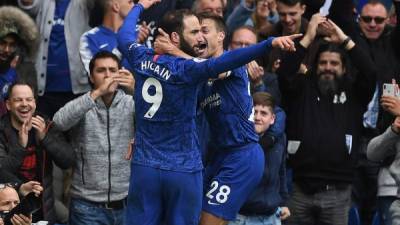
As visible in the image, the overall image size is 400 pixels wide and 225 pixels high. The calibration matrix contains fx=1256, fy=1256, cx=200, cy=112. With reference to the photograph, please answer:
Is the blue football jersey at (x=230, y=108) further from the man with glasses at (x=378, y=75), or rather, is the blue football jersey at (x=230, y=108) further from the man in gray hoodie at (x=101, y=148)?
the man with glasses at (x=378, y=75)

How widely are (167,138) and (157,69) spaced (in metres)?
0.58

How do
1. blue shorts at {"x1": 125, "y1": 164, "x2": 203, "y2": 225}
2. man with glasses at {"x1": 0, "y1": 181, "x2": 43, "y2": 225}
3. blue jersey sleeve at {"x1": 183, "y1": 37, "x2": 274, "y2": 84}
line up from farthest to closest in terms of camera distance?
A: man with glasses at {"x1": 0, "y1": 181, "x2": 43, "y2": 225}, blue shorts at {"x1": 125, "y1": 164, "x2": 203, "y2": 225}, blue jersey sleeve at {"x1": 183, "y1": 37, "x2": 274, "y2": 84}

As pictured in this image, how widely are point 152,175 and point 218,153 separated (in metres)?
1.14

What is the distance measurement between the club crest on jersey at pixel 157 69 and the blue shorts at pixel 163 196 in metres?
0.78

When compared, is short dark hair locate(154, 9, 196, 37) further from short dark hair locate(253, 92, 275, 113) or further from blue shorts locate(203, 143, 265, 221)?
short dark hair locate(253, 92, 275, 113)

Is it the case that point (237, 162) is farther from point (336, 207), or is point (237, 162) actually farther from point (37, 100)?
point (37, 100)

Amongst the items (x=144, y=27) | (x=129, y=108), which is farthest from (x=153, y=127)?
(x=144, y=27)

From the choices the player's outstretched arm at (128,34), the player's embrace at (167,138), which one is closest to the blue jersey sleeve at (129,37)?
the player's outstretched arm at (128,34)

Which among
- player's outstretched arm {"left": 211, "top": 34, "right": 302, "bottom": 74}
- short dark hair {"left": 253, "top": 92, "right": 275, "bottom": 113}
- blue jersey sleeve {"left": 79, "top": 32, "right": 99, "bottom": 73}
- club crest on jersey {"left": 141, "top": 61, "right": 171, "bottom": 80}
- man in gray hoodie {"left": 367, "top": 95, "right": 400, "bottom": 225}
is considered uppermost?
blue jersey sleeve {"left": 79, "top": 32, "right": 99, "bottom": 73}

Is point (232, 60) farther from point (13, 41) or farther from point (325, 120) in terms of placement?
point (13, 41)

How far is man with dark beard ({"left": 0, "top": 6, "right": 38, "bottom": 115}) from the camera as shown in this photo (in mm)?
13211

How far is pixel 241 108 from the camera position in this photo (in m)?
11.2

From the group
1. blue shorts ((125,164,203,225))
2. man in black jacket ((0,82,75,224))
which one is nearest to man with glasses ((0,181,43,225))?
man in black jacket ((0,82,75,224))

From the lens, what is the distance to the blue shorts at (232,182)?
11188 mm
